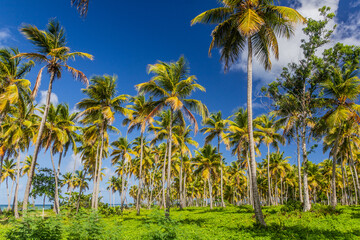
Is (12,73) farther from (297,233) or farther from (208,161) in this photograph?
(208,161)

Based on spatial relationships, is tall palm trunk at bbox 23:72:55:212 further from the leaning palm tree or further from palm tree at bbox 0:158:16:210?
palm tree at bbox 0:158:16:210

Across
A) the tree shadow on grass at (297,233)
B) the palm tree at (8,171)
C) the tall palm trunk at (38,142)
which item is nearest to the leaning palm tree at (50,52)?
the tall palm trunk at (38,142)

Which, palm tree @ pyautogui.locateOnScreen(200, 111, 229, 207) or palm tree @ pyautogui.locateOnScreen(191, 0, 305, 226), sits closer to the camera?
palm tree @ pyautogui.locateOnScreen(191, 0, 305, 226)

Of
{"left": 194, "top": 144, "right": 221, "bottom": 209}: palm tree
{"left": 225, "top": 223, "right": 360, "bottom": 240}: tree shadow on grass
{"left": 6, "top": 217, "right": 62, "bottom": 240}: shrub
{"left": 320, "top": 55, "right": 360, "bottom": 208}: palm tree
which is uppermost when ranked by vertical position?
{"left": 320, "top": 55, "right": 360, "bottom": 208}: palm tree

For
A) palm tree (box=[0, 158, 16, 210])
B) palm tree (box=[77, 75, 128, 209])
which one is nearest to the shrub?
palm tree (box=[77, 75, 128, 209])

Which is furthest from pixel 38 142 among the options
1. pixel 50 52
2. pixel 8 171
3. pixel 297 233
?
pixel 8 171

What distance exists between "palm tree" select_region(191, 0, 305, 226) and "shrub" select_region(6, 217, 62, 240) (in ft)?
29.4

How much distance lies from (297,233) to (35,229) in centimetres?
1067

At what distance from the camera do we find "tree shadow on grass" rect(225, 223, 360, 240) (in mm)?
9117

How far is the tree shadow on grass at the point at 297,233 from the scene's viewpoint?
912 cm

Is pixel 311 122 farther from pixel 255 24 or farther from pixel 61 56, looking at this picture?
pixel 61 56

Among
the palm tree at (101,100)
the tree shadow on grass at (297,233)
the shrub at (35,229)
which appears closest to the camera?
the shrub at (35,229)

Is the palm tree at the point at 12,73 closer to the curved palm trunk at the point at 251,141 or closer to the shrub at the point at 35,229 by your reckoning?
the shrub at the point at 35,229

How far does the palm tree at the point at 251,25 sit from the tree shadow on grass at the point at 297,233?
91cm
